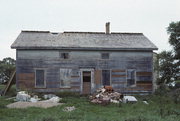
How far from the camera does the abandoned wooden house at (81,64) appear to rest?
2041 cm

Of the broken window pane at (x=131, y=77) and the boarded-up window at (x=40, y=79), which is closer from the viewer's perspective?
the boarded-up window at (x=40, y=79)

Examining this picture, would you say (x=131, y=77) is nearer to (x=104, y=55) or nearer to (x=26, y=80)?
(x=104, y=55)

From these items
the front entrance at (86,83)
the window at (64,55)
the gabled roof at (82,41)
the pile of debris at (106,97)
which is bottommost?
the pile of debris at (106,97)

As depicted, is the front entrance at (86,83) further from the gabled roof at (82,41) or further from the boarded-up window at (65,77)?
the gabled roof at (82,41)

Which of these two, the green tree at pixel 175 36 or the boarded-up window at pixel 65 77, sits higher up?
the green tree at pixel 175 36

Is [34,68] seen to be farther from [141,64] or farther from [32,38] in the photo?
[141,64]

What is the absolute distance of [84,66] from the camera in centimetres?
2098

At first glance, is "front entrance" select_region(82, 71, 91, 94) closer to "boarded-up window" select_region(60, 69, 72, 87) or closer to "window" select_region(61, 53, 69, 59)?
"boarded-up window" select_region(60, 69, 72, 87)

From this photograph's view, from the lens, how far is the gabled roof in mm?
20697

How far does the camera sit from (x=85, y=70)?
21016 mm

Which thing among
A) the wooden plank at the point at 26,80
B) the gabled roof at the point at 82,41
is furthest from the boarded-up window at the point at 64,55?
the wooden plank at the point at 26,80

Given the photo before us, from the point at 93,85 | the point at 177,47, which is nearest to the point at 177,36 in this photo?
the point at 177,47

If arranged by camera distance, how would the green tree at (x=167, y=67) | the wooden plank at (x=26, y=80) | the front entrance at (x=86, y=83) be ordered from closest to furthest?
the wooden plank at (x=26, y=80)
the front entrance at (x=86, y=83)
the green tree at (x=167, y=67)

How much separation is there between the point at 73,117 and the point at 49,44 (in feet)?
38.9
